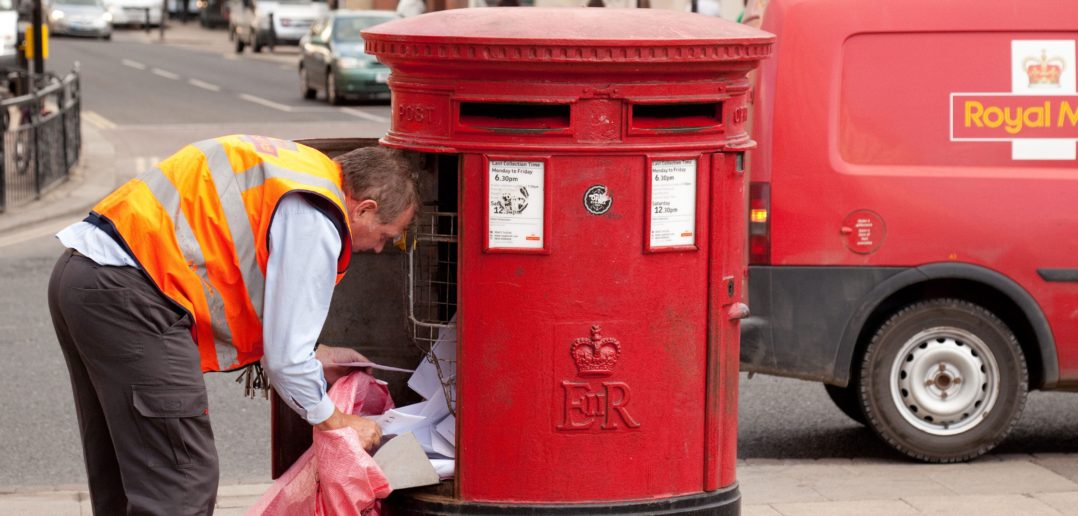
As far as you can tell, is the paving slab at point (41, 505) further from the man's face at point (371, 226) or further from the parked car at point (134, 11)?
the parked car at point (134, 11)

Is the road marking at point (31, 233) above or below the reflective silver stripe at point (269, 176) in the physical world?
below

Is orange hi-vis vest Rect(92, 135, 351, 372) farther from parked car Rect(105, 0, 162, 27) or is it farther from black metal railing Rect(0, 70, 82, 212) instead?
parked car Rect(105, 0, 162, 27)

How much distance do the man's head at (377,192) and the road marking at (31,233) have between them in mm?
8552

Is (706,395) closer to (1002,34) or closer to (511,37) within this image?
(511,37)

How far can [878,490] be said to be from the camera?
5715mm

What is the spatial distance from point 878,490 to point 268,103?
2088cm

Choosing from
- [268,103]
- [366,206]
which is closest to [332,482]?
[366,206]

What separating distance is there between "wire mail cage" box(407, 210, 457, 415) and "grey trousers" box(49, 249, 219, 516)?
25.1 inches

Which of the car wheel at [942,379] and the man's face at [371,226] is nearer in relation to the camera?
the man's face at [371,226]

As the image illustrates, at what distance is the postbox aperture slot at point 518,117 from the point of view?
3.68 meters

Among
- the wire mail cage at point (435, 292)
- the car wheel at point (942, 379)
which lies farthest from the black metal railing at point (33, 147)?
the wire mail cage at point (435, 292)

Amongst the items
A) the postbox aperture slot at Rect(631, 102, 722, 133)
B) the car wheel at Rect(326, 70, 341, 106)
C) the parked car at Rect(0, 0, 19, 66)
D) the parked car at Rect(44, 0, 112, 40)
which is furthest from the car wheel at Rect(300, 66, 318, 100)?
the postbox aperture slot at Rect(631, 102, 722, 133)

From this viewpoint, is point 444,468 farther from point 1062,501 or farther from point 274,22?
point 274,22

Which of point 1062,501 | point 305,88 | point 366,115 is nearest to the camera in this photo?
point 1062,501
